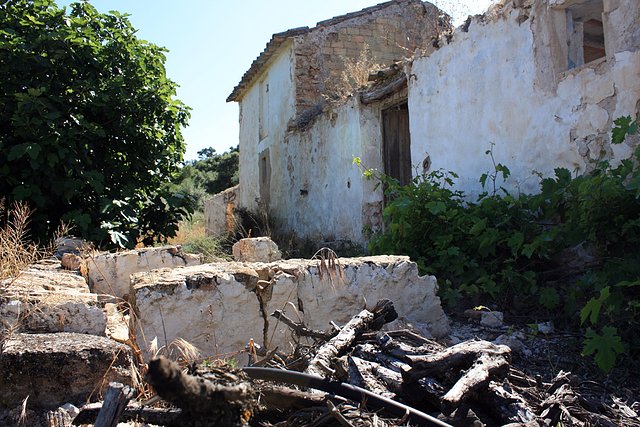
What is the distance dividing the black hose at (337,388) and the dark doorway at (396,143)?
667 centimetres

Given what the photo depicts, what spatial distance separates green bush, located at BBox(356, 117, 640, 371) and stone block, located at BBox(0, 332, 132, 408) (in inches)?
96.5

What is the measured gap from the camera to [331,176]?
32.1ft

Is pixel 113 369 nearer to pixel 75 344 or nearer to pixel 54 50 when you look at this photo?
pixel 75 344

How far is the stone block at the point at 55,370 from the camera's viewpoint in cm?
226

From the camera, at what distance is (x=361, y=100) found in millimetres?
8492

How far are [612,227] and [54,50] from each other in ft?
19.7

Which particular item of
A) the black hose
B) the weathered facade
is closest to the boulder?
the black hose

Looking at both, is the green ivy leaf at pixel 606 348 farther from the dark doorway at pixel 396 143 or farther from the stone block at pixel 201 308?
the dark doorway at pixel 396 143

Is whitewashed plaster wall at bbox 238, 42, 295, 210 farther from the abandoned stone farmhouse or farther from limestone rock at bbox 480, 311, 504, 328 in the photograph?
limestone rock at bbox 480, 311, 504, 328

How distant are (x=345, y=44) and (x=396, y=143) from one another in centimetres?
414

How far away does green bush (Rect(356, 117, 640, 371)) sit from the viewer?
3.65 meters

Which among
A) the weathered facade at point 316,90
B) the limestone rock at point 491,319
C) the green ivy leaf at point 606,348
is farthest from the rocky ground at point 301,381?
the weathered facade at point 316,90

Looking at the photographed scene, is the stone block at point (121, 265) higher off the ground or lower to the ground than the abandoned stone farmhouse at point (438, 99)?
lower

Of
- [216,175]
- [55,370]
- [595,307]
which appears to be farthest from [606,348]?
[216,175]
